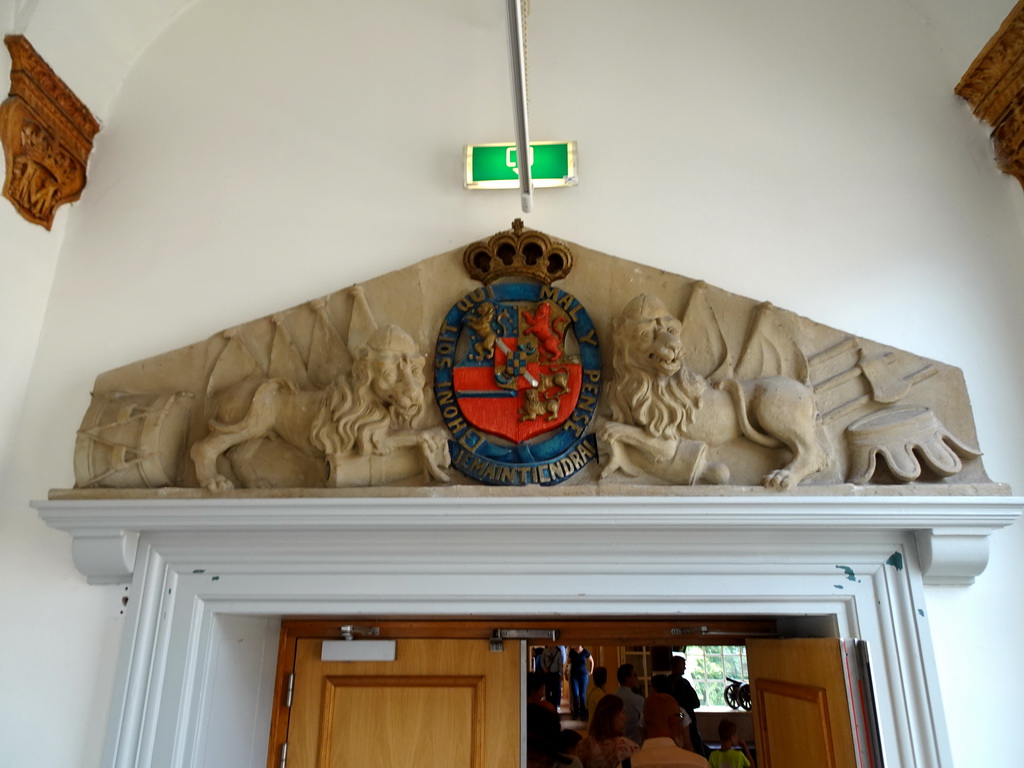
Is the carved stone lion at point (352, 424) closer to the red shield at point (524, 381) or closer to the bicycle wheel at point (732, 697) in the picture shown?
the red shield at point (524, 381)

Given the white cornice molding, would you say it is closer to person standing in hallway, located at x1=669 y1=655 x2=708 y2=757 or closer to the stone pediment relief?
the stone pediment relief

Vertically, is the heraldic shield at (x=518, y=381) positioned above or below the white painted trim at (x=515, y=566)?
above

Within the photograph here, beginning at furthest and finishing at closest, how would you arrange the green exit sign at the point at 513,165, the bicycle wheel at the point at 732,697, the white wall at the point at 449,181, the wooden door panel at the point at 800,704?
the bicycle wheel at the point at 732,697 → the green exit sign at the point at 513,165 → the white wall at the point at 449,181 → the wooden door panel at the point at 800,704

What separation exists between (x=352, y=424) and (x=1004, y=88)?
2447mm

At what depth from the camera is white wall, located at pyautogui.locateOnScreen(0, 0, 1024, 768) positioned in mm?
2453

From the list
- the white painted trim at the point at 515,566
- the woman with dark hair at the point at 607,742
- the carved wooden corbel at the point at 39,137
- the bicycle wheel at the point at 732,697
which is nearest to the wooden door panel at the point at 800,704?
the white painted trim at the point at 515,566

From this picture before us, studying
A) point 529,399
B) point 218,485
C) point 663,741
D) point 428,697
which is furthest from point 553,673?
point 218,485

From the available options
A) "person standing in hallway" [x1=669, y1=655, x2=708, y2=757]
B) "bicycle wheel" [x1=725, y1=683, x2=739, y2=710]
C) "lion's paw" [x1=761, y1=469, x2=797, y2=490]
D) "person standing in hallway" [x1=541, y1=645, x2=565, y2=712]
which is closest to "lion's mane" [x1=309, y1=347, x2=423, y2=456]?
"lion's paw" [x1=761, y1=469, x2=797, y2=490]

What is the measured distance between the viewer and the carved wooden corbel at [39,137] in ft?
8.36

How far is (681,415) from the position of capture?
7.26ft

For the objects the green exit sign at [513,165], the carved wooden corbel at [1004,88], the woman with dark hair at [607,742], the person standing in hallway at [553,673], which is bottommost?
the woman with dark hair at [607,742]

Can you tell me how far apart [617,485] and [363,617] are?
96cm

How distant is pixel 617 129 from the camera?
2773 mm

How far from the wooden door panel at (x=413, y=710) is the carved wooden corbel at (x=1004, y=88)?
235 centimetres
